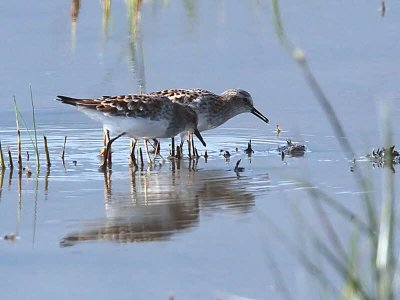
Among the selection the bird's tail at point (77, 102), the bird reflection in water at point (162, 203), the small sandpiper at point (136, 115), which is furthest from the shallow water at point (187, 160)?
the bird's tail at point (77, 102)

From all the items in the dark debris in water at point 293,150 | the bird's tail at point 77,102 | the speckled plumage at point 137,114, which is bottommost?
the dark debris in water at point 293,150

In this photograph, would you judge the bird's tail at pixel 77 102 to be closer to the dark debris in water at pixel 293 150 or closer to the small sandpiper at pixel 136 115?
the small sandpiper at pixel 136 115

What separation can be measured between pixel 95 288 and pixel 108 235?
3.58 feet

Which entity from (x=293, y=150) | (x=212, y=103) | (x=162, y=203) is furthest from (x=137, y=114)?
(x=162, y=203)

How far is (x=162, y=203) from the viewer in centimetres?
768

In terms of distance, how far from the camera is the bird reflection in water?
6.88 meters

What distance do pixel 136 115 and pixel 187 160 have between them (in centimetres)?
55

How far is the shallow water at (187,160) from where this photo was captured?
600cm

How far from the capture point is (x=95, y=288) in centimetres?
577

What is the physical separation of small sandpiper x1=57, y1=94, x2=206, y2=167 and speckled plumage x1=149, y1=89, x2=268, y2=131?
0.51 meters

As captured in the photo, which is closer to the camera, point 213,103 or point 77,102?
point 77,102

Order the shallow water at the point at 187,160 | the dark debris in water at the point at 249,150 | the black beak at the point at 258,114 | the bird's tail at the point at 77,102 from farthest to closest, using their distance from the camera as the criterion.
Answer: the black beak at the point at 258,114 → the dark debris in water at the point at 249,150 → the bird's tail at the point at 77,102 → the shallow water at the point at 187,160

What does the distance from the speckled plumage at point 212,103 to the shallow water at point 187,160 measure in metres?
0.19

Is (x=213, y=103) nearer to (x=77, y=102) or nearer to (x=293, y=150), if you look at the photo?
(x=293, y=150)
